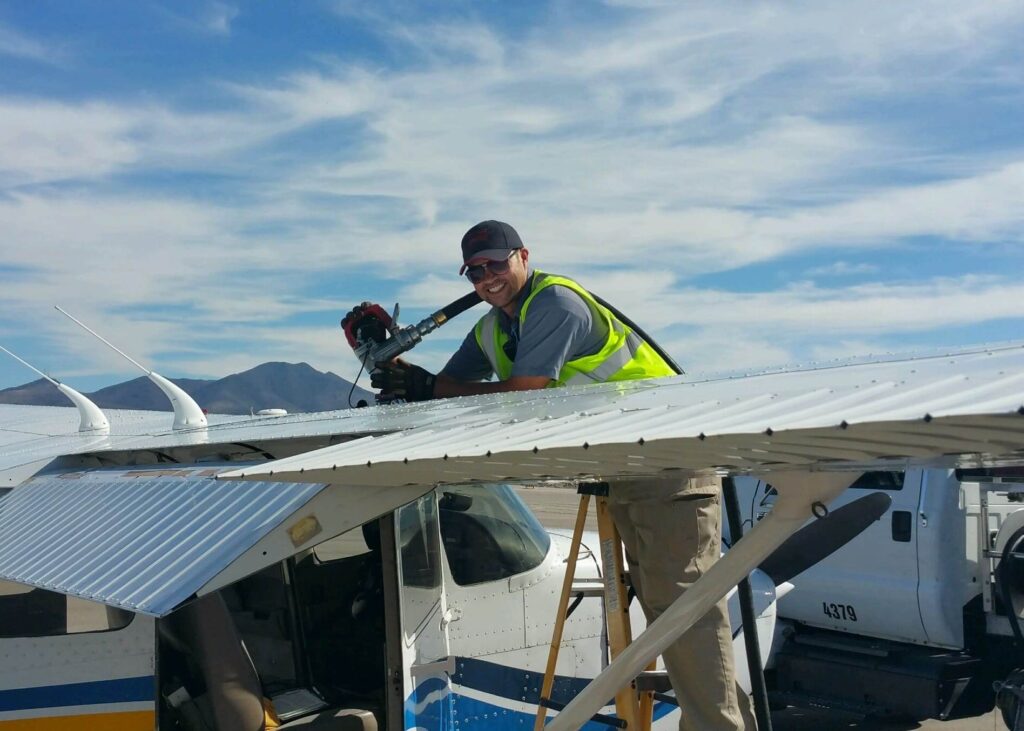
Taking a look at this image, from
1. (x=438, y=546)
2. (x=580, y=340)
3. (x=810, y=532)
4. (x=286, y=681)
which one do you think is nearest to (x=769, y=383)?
(x=580, y=340)

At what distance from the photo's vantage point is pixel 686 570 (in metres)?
3.86

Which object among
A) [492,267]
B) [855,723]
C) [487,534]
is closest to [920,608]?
[855,723]

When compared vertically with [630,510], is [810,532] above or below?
below

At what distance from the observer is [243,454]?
4.34 m

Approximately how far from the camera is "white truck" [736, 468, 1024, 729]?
23.5ft

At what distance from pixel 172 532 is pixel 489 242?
70.2 inches

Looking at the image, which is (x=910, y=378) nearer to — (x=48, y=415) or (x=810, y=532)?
(x=810, y=532)

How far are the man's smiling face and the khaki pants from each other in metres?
1.09

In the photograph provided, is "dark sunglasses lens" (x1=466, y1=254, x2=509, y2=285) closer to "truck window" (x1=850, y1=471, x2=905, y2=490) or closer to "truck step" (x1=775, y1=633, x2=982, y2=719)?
"truck window" (x1=850, y1=471, x2=905, y2=490)

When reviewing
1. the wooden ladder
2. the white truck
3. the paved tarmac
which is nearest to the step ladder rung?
the wooden ladder

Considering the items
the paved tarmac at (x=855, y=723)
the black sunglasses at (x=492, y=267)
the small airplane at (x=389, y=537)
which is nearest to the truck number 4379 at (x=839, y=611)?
the paved tarmac at (x=855, y=723)

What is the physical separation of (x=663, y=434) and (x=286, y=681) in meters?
3.01

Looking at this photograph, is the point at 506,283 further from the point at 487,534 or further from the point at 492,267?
the point at 487,534

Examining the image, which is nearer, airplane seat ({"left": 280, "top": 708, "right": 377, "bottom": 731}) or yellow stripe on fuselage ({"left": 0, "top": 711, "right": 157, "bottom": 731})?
yellow stripe on fuselage ({"left": 0, "top": 711, "right": 157, "bottom": 731})
